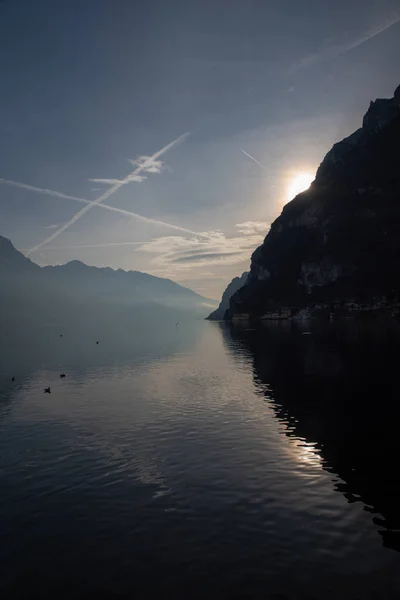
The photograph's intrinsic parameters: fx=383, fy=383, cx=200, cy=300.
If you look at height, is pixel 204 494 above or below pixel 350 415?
below

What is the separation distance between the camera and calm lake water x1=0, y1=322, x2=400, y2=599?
59.4 ft

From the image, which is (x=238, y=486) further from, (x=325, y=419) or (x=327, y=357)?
(x=327, y=357)

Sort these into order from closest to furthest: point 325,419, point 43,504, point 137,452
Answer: point 43,504, point 137,452, point 325,419

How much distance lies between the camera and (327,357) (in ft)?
307

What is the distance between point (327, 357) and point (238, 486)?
235 feet

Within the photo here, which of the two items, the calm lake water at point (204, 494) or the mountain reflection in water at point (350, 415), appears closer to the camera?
the calm lake water at point (204, 494)

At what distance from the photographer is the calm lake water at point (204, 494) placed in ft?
59.4

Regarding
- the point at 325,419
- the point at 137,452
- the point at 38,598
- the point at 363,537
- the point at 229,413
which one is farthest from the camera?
the point at 229,413

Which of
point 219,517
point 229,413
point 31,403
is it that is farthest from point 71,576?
point 31,403

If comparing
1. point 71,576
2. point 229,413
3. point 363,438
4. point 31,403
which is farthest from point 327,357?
point 71,576

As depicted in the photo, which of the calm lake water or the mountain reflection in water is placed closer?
the calm lake water

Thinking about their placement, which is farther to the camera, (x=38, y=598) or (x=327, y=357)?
(x=327, y=357)

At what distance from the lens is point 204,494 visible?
2691 centimetres

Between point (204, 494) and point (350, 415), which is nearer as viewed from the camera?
point (204, 494)
